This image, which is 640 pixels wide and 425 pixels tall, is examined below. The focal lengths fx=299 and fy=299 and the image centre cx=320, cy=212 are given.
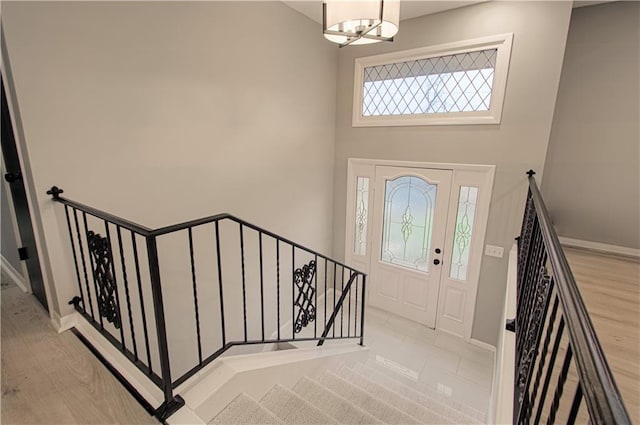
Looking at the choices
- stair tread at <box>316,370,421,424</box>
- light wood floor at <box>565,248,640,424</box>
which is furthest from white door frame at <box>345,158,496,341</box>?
stair tread at <box>316,370,421,424</box>

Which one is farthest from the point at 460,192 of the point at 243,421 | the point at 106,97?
the point at 106,97

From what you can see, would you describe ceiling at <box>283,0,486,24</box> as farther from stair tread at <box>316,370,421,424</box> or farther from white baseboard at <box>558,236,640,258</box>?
stair tread at <box>316,370,421,424</box>

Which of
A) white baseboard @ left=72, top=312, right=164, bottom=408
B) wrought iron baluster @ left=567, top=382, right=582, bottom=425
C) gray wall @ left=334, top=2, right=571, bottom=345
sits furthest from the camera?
gray wall @ left=334, top=2, right=571, bottom=345

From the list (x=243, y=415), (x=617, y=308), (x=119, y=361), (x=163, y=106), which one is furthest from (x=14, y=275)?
(x=617, y=308)

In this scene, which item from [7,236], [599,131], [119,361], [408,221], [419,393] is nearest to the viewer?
[119,361]

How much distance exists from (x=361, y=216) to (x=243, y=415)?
10.9ft

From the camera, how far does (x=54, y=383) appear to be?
4.98ft

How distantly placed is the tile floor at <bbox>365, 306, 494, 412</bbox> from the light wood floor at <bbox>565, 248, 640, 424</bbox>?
142 cm

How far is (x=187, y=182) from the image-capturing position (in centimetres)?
252

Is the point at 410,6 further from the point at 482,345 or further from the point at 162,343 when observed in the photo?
the point at 482,345

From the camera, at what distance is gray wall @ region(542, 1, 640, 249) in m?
3.05

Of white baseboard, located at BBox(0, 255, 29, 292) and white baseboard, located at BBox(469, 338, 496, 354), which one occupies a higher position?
white baseboard, located at BBox(0, 255, 29, 292)

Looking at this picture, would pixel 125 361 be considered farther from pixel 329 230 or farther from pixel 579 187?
pixel 579 187

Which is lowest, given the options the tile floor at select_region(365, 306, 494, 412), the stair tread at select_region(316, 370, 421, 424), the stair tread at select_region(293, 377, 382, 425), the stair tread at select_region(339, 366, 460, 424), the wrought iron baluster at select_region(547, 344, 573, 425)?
the tile floor at select_region(365, 306, 494, 412)
